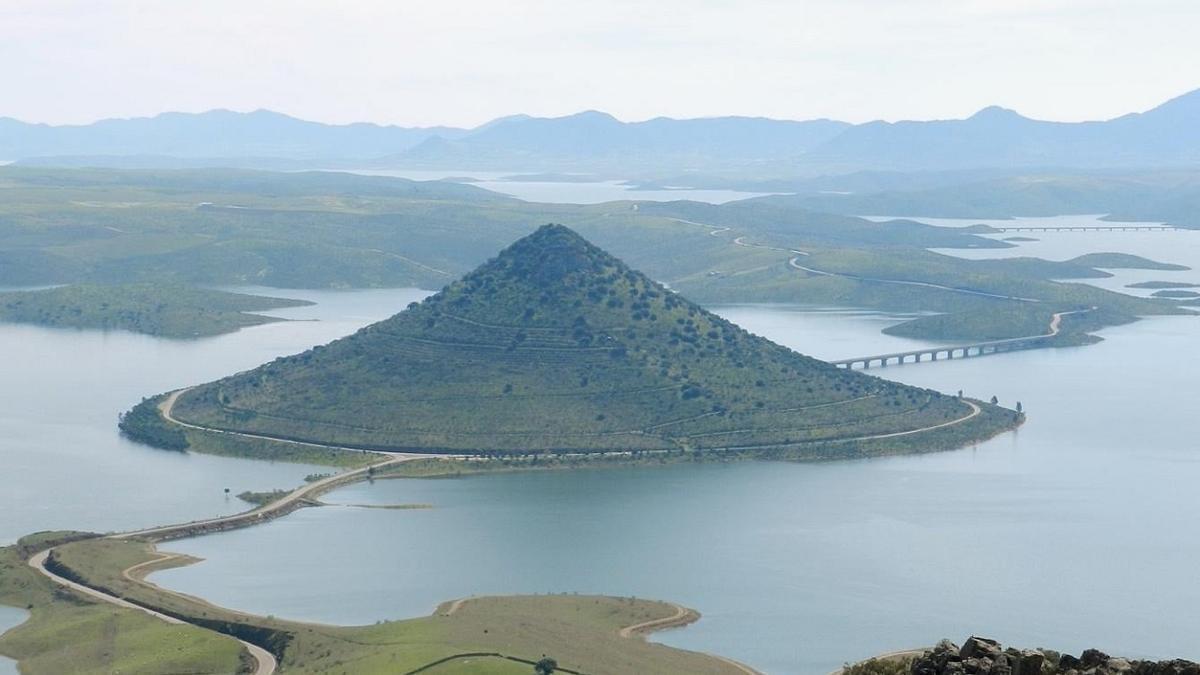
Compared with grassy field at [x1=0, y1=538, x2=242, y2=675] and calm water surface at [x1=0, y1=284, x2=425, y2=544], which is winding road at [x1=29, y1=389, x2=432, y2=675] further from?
calm water surface at [x1=0, y1=284, x2=425, y2=544]

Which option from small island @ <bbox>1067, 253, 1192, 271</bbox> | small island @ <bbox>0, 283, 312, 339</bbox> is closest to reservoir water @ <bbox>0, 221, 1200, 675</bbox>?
small island @ <bbox>0, 283, 312, 339</bbox>

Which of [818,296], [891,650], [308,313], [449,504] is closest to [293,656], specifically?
[891,650]

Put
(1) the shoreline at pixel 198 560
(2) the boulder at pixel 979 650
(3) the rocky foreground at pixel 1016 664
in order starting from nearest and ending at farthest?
(3) the rocky foreground at pixel 1016 664
(2) the boulder at pixel 979 650
(1) the shoreline at pixel 198 560

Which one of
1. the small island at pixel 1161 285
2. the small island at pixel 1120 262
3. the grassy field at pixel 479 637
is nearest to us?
the grassy field at pixel 479 637

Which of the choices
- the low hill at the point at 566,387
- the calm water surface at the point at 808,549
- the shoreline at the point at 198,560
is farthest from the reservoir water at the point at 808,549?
the low hill at the point at 566,387

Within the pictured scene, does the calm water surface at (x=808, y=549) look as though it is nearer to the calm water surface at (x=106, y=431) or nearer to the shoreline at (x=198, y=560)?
the shoreline at (x=198, y=560)

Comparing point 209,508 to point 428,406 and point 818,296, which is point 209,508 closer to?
point 428,406
